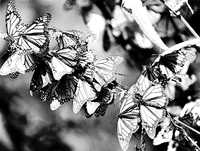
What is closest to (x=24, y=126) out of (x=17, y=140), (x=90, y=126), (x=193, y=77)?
(x=17, y=140)

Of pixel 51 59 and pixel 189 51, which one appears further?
pixel 189 51

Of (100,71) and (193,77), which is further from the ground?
(100,71)

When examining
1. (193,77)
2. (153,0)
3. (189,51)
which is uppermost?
(153,0)

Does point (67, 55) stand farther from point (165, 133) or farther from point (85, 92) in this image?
point (165, 133)

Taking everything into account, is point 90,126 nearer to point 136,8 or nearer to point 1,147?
point 1,147

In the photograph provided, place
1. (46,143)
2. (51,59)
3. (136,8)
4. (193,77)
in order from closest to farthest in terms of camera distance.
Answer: (51,59), (136,8), (193,77), (46,143)

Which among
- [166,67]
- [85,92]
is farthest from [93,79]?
[166,67]

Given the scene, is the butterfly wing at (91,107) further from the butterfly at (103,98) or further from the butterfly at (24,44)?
the butterfly at (24,44)
